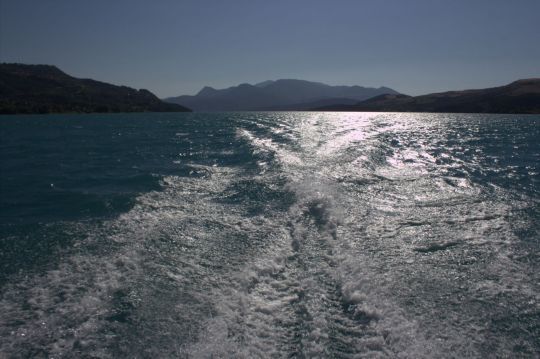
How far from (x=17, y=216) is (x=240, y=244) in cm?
715

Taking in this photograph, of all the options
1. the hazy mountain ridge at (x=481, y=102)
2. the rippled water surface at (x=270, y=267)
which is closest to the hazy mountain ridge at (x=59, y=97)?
the hazy mountain ridge at (x=481, y=102)

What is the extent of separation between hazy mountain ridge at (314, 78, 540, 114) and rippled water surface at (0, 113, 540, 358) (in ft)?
389

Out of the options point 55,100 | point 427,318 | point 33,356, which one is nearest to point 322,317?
point 427,318

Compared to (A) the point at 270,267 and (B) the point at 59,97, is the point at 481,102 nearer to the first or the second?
(A) the point at 270,267

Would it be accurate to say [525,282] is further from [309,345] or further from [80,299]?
[80,299]

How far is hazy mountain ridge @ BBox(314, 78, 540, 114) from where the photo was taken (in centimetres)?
11275

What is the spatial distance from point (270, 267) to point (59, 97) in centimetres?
13622

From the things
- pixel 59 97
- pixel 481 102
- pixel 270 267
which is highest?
pixel 59 97

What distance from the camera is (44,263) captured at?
7637 mm

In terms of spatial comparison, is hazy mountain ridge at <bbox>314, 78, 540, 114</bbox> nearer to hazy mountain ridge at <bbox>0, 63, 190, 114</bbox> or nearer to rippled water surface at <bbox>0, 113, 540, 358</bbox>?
hazy mountain ridge at <bbox>0, 63, 190, 114</bbox>

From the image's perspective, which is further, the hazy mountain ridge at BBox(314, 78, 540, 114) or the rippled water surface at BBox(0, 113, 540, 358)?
the hazy mountain ridge at BBox(314, 78, 540, 114)

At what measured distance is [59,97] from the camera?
12044cm

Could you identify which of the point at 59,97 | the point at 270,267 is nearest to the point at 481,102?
the point at 270,267

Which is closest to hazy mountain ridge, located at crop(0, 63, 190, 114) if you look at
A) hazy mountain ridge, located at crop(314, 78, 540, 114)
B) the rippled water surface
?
hazy mountain ridge, located at crop(314, 78, 540, 114)
